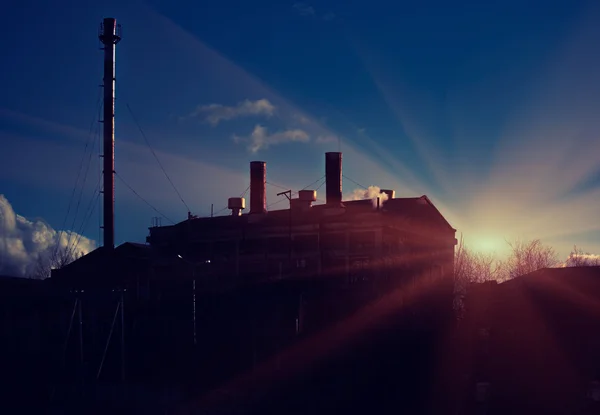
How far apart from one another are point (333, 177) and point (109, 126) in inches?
471

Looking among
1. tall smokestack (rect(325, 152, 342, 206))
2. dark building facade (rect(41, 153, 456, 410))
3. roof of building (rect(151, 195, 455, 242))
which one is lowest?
dark building facade (rect(41, 153, 456, 410))

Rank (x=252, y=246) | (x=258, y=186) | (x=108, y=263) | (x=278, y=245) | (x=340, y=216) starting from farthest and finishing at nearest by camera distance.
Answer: (x=258, y=186) < (x=252, y=246) < (x=278, y=245) < (x=340, y=216) < (x=108, y=263)

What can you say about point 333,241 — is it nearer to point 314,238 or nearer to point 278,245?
point 314,238

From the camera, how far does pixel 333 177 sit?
28.7 m

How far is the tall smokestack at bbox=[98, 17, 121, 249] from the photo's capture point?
32.5 meters

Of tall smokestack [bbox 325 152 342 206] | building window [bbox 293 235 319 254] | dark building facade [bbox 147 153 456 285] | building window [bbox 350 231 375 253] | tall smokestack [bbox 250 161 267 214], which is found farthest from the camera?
tall smokestack [bbox 250 161 267 214]

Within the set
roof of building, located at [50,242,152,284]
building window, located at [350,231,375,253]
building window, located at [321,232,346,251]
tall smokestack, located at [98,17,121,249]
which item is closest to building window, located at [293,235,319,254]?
building window, located at [321,232,346,251]

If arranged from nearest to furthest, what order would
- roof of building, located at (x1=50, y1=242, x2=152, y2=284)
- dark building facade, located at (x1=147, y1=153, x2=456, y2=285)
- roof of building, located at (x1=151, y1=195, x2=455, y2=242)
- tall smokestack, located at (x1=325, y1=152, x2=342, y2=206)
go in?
roof of building, located at (x1=50, y1=242, x2=152, y2=284), dark building facade, located at (x1=147, y1=153, x2=456, y2=285), roof of building, located at (x1=151, y1=195, x2=455, y2=242), tall smokestack, located at (x1=325, y1=152, x2=342, y2=206)

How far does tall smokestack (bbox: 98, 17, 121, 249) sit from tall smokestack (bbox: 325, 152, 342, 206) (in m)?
11.0

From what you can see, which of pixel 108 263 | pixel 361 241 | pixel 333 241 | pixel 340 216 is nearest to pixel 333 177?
pixel 340 216

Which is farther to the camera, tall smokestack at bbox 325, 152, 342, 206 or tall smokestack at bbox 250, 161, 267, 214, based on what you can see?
tall smokestack at bbox 250, 161, 267, 214

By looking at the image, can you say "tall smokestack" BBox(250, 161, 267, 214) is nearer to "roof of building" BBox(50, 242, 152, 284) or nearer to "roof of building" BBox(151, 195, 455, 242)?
"roof of building" BBox(151, 195, 455, 242)

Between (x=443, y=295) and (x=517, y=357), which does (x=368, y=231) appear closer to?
(x=443, y=295)

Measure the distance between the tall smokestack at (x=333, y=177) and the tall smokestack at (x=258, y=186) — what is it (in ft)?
12.4
